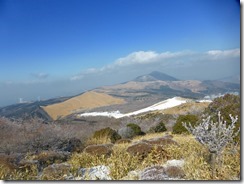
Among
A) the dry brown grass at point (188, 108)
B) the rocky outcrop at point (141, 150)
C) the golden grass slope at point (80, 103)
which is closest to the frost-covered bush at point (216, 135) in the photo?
the rocky outcrop at point (141, 150)

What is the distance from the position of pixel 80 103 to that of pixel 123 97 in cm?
417

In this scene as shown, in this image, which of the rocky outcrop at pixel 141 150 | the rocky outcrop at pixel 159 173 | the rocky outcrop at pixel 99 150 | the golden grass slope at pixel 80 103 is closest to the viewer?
the rocky outcrop at pixel 159 173

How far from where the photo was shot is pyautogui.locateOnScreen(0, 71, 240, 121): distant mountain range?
13148mm

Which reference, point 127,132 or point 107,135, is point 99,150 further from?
point 127,132

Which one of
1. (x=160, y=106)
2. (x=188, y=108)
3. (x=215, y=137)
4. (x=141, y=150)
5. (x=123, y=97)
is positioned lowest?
(x=160, y=106)

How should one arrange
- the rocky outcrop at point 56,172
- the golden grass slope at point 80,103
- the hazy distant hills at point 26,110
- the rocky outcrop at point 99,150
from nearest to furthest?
the rocky outcrop at point 56,172, the rocky outcrop at point 99,150, the hazy distant hills at point 26,110, the golden grass slope at point 80,103

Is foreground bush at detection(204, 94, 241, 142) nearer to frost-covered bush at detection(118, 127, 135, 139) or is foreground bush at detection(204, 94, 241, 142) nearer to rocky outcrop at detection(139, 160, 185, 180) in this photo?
rocky outcrop at detection(139, 160, 185, 180)

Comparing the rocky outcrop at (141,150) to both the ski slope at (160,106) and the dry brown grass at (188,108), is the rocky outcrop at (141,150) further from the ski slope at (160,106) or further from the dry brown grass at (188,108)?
the ski slope at (160,106)

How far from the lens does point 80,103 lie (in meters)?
22.1

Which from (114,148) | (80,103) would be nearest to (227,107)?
(114,148)

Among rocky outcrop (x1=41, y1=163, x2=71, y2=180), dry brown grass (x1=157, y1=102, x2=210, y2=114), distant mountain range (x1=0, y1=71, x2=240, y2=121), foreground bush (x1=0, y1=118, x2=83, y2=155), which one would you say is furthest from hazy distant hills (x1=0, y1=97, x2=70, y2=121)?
dry brown grass (x1=157, y1=102, x2=210, y2=114)

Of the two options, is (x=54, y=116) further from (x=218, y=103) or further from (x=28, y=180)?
(x=28, y=180)

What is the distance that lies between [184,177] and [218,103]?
22.8 feet

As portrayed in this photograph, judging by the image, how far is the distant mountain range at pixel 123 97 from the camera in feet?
43.1
